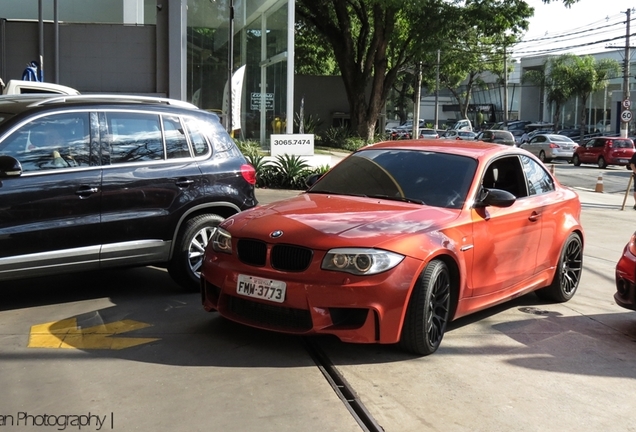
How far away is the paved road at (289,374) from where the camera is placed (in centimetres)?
450

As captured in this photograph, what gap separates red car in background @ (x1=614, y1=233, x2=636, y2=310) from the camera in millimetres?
6578

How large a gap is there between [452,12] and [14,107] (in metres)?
28.5

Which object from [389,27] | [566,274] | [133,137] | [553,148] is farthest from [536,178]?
[553,148]

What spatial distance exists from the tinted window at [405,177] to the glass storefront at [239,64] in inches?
768

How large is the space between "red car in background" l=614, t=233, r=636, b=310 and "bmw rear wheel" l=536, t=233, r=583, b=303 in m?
0.83

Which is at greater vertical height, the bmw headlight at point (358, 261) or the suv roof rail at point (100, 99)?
the suv roof rail at point (100, 99)

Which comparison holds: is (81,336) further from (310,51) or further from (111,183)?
(310,51)

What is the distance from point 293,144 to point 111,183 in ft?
48.7

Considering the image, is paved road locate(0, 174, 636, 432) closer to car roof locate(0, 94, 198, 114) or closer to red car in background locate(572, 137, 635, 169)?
car roof locate(0, 94, 198, 114)

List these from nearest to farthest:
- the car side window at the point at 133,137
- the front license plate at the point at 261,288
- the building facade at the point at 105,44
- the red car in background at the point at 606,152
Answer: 1. the front license plate at the point at 261,288
2. the car side window at the point at 133,137
3. the building facade at the point at 105,44
4. the red car in background at the point at 606,152

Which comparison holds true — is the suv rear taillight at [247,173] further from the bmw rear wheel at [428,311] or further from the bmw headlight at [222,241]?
the bmw rear wheel at [428,311]

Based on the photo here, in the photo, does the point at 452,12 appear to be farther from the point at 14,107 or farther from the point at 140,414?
the point at 140,414

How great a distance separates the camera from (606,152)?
36750mm

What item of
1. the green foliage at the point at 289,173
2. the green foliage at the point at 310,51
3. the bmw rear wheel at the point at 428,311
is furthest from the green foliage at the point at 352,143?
the bmw rear wheel at the point at 428,311
